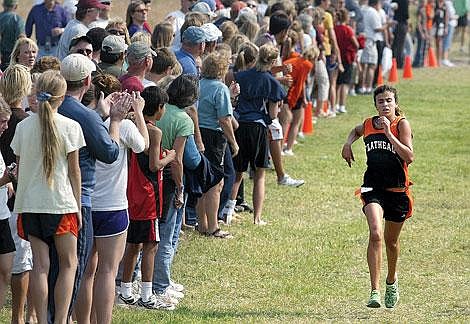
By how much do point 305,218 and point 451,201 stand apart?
2.27 meters

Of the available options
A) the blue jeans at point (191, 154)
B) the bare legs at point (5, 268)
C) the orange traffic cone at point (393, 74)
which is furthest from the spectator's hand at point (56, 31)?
the orange traffic cone at point (393, 74)

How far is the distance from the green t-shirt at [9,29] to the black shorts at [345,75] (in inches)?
305

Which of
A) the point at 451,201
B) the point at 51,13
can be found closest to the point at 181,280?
the point at 451,201

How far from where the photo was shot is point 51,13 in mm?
Answer: 17812

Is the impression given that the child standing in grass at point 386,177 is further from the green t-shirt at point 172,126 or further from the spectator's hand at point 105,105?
the spectator's hand at point 105,105

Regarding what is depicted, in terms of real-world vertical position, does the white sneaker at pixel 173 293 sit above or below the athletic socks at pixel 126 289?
below

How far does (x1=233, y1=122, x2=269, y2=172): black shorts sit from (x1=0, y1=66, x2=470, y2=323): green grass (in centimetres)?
65

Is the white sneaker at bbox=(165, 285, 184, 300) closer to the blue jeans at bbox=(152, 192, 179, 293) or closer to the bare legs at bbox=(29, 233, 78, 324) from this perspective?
the blue jeans at bbox=(152, 192, 179, 293)

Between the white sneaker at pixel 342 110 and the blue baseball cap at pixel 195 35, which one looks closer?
the blue baseball cap at pixel 195 35

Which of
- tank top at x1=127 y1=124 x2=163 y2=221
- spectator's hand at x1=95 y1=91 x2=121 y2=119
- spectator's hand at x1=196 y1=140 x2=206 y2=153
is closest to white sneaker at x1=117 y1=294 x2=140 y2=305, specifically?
tank top at x1=127 y1=124 x2=163 y2=221

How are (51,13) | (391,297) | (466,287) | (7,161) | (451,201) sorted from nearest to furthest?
(7,161)
(391,297)
(466,287)
(451,201)
(51,13)

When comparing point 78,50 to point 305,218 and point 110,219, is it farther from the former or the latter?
point 305,218

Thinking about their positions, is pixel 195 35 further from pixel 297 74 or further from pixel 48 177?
pixel 48 177

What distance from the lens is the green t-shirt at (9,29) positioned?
1631cm
